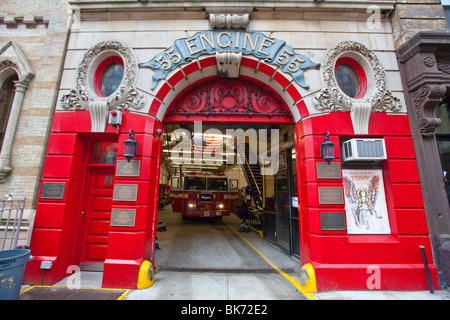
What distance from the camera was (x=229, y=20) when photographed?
524 centimetres

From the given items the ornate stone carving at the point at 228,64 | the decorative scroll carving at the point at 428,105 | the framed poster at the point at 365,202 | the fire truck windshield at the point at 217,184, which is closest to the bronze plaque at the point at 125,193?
the ornate stone carving at the point at 228,64

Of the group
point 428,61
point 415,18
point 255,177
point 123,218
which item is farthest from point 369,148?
point 255,177

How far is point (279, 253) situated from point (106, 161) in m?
6.13

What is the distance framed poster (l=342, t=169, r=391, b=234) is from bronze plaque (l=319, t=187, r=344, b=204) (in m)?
0.41

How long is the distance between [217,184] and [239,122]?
24.1ft

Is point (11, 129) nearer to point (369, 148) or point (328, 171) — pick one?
point (328, 171)

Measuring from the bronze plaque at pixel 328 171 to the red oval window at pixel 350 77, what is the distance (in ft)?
7.22

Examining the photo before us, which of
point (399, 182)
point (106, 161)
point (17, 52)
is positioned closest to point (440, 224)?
point (399, 182)

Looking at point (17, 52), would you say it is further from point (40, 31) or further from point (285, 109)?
point (285, 109)

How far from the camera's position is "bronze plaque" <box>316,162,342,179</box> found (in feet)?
14.9

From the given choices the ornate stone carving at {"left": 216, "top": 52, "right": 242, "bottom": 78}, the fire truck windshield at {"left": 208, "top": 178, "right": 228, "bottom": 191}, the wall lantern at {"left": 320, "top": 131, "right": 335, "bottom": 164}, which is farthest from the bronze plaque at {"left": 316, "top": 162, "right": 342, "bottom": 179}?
the fire truck windshield at {"left": 208, "top": 178, "right": 228, "bottom": 191}

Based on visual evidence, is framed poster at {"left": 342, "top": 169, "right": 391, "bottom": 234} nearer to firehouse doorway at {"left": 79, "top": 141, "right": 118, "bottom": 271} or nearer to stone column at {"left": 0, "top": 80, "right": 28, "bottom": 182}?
firehouse doorway at {"left": 79, "top": 141, "right": 118, "bottom": 271}

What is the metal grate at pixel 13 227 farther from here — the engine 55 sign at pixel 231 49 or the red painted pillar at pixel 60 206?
the engine 55 sign at pixel 231 49

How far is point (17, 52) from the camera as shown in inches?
209
